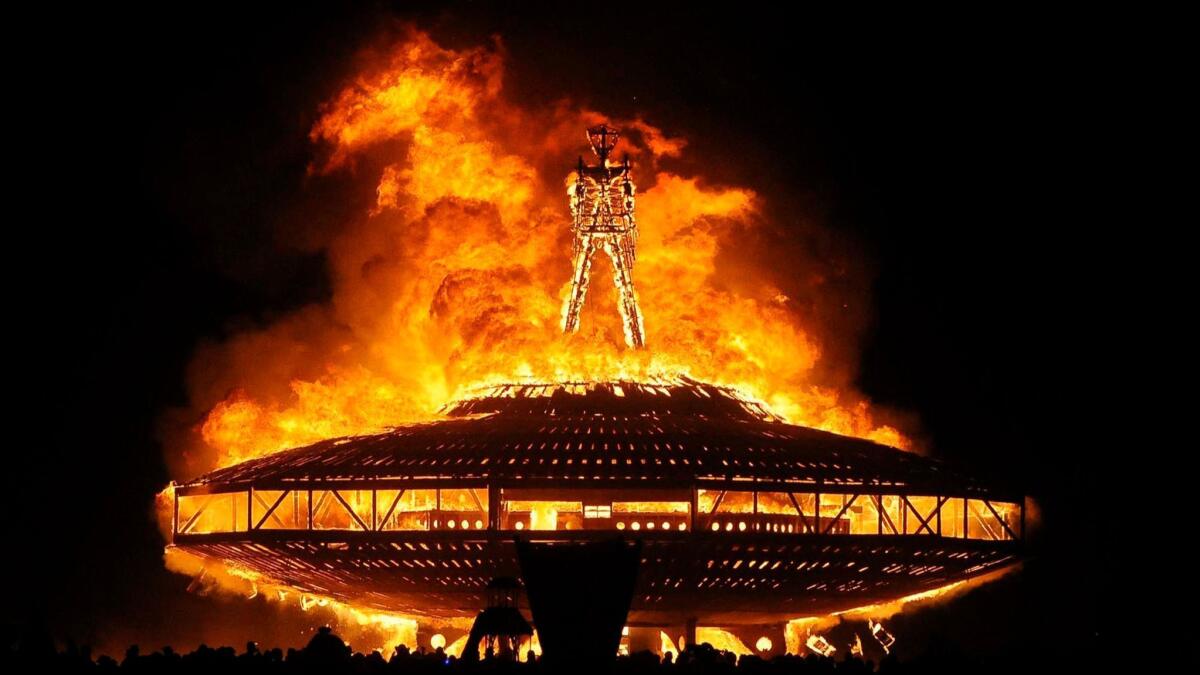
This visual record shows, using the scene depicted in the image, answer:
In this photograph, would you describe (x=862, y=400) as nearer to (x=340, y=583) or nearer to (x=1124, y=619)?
(x=1124, y=619)

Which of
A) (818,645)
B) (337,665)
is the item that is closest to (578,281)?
(818,645)

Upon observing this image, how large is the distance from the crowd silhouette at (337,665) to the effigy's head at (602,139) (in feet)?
88.9

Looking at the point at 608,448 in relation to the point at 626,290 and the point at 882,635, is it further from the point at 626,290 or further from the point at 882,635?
the point at 882,635

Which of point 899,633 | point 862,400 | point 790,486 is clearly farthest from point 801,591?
point 899,633

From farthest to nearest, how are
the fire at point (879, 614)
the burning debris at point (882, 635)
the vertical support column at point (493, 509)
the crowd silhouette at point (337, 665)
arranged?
the burning debris at point (882, 635), the fire at point (879, 614), the vertical support column at point (493, 509), the crowd silhouette at point (337, 665)

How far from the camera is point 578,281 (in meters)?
92.2

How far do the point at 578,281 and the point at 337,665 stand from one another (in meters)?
31.0

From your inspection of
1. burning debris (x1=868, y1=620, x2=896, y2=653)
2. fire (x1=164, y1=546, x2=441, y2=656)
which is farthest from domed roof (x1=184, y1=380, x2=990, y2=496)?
burning debris (x1=868, y1=620, x2=896, y2=653)

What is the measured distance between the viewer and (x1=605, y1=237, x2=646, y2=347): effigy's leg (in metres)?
91.6

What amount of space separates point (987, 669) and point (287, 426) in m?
32.1

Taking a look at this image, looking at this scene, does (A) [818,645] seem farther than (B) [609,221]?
Yes

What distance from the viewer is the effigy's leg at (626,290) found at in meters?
91.6

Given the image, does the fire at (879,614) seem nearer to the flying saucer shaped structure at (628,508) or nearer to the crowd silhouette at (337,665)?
the flying saucer shaped structure at (628,508)

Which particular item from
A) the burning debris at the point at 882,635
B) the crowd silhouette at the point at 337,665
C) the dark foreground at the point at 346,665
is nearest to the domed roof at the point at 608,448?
the dark foreground at the point at 346,665
